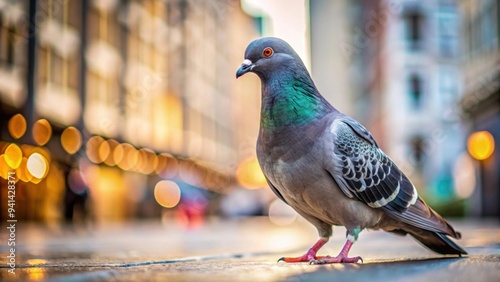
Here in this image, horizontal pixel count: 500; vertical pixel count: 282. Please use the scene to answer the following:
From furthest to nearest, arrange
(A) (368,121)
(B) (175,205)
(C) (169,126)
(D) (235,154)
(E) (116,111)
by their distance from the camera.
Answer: (D) (235,154)
(A) (368,121)
(C) (169,126)
(B) (175,205)
(E) (116,111)

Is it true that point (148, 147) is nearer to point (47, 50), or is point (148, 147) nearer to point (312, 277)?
point (47, 50)

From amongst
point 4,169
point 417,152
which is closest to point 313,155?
point 4,169

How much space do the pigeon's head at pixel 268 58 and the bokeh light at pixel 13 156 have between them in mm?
16931

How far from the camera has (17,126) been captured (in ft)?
64.6

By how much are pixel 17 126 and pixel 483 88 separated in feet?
44.3

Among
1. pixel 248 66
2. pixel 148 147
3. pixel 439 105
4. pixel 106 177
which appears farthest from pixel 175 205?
pixel 248 66

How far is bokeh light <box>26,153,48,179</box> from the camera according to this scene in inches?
858

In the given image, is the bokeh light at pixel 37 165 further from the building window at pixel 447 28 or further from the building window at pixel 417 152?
the building window at pixel 447 28

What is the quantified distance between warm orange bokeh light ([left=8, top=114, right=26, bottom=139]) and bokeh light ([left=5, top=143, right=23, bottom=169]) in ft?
0.99

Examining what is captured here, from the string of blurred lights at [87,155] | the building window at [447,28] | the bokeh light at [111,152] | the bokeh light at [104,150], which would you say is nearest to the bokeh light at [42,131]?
the string of blurred lights at [87,155]

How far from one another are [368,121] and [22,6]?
41079 mm

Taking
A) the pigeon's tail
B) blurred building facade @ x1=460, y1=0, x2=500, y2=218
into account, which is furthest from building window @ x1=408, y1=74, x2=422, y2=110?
the pigeon's tail

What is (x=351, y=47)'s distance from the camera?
63.3 m

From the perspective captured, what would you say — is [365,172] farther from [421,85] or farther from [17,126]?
[421,85]
